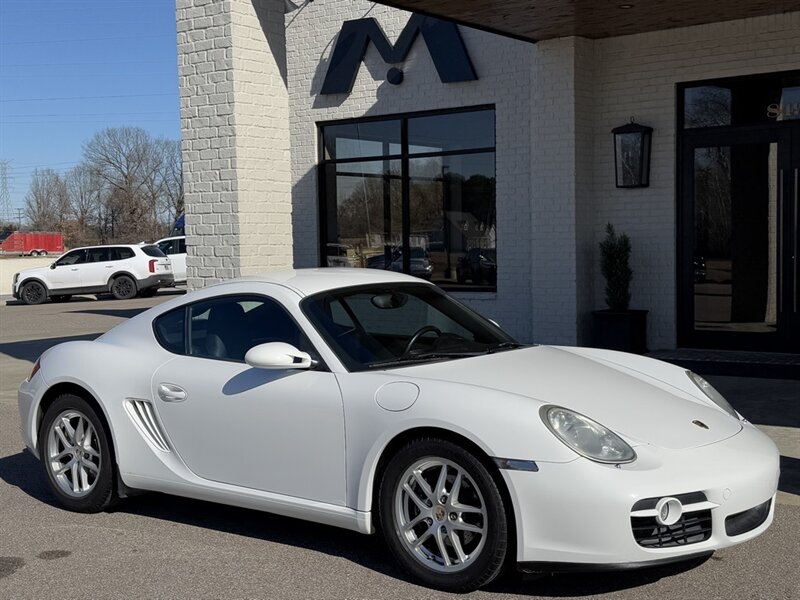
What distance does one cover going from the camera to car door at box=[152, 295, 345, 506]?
4.93 m

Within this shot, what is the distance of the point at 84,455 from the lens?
6000 mm

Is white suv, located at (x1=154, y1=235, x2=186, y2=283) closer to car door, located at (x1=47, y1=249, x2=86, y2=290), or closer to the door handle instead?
car door, located at (x1=47, y1=249, x2=86, y2=290)

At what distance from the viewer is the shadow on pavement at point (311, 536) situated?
457cm

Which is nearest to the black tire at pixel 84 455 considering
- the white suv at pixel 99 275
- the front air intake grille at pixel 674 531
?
the front air intake grille at pixel 674 531

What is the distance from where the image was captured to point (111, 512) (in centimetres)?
602

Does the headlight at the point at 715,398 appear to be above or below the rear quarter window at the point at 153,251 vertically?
below

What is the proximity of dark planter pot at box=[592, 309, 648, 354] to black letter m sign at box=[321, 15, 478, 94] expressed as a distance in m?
3.68

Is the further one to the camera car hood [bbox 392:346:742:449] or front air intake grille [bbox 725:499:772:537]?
car hood [bbox 392:346:742:449]

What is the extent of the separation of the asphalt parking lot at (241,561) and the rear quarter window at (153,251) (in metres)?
21.6

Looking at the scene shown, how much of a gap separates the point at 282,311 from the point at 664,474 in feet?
7.17

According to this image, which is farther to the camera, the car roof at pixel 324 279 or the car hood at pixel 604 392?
the car roof at pixel 324 279

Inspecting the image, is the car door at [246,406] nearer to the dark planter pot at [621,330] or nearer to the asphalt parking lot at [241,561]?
the asphalt parking lot at [241,561]

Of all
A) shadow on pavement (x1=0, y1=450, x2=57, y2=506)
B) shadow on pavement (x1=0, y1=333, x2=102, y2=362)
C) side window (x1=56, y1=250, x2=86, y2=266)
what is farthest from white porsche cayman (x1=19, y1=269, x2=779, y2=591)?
side window (x1=56, y1=250, x2=86, y2=266)

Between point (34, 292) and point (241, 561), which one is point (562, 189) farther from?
point (34, 292)
